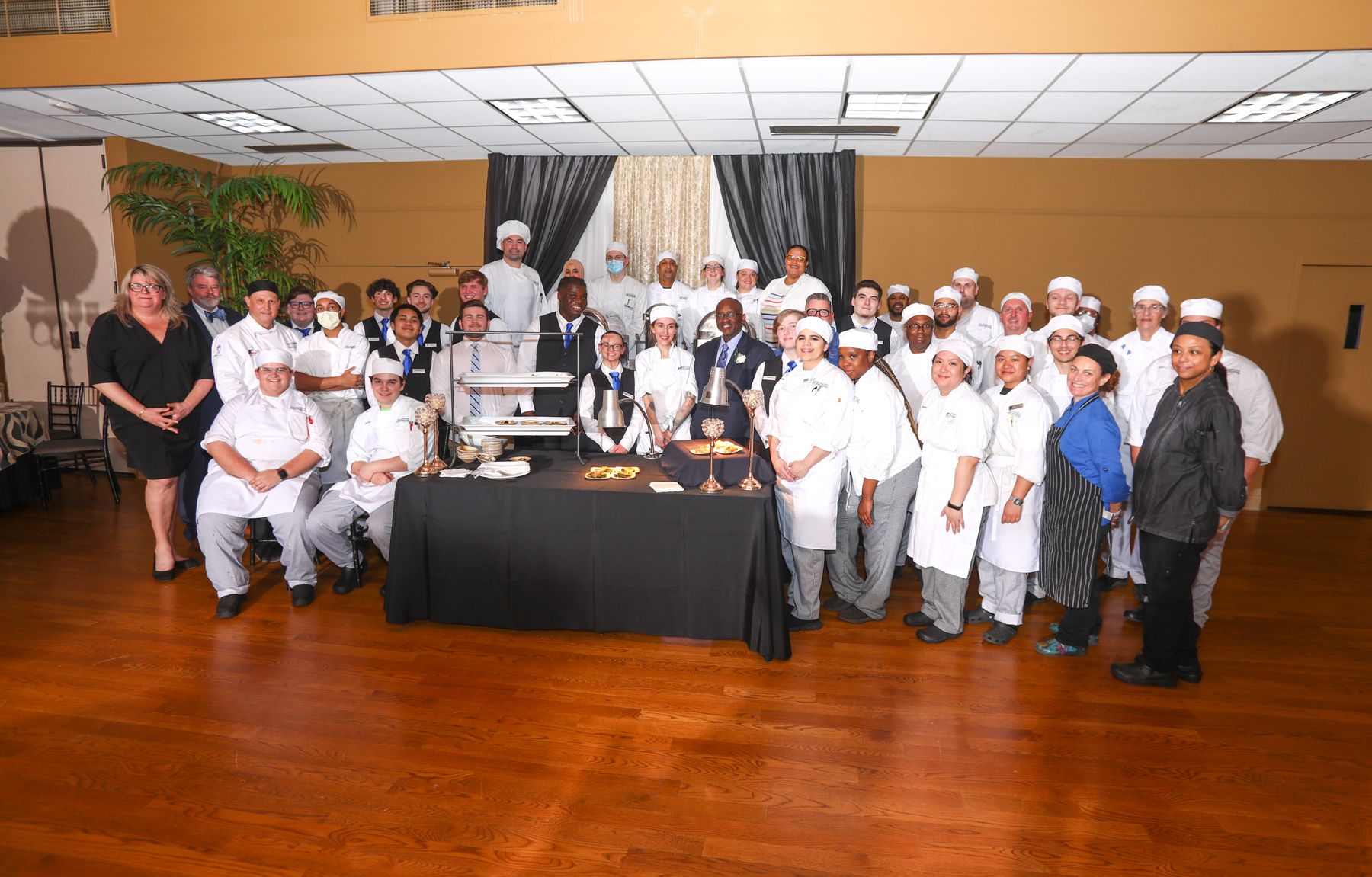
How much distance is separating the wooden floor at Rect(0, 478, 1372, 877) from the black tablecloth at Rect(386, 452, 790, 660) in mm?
140

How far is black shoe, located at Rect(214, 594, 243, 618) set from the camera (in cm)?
346

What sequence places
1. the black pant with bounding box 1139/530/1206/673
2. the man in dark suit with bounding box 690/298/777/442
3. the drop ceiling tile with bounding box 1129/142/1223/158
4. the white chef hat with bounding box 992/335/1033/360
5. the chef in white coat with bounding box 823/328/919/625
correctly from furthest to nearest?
the drop ceiling tile with bounding box 1129/142/1223/158 → the man in dark suit with bounding box 690/298/777/442 → the chef in white coat with bounding box 823/328/919/625 → the white chef hat with bounding box 992/335/1033/360 → the black pant with bounding box 1139/530/1206/673

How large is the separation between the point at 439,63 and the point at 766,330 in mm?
2826

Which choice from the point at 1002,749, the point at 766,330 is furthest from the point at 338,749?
the point at 766,330

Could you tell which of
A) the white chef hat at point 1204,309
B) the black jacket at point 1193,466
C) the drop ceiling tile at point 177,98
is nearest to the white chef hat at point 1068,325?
the black jacket at point 1193,466

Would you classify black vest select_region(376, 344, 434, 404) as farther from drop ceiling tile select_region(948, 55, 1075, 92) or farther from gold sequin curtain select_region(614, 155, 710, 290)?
drop ceiling tile select_region(948, 55, 1075, 92)

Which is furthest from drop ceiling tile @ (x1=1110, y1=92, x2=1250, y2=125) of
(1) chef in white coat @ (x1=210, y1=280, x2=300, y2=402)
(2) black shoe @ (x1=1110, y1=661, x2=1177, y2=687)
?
(1) chef in white coat @ (x1=210, y1=280, x2=300, y2=402)

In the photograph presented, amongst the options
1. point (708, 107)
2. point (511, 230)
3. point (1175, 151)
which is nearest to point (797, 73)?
point (708, 107)

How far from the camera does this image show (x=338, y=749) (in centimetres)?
243

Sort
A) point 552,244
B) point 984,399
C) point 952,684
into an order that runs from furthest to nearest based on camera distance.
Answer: point 552,244, point 984,399, point 952,684

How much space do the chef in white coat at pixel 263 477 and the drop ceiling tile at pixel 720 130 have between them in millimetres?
3215

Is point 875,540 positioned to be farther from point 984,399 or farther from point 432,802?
point 432,802

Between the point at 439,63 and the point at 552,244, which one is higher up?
the point at 439,63

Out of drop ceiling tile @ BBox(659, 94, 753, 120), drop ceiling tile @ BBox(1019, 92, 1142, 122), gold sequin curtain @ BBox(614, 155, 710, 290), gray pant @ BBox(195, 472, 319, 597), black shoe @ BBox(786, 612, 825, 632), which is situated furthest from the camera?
gold sequin curtain @ BBox(614, 155, 710, 290)
